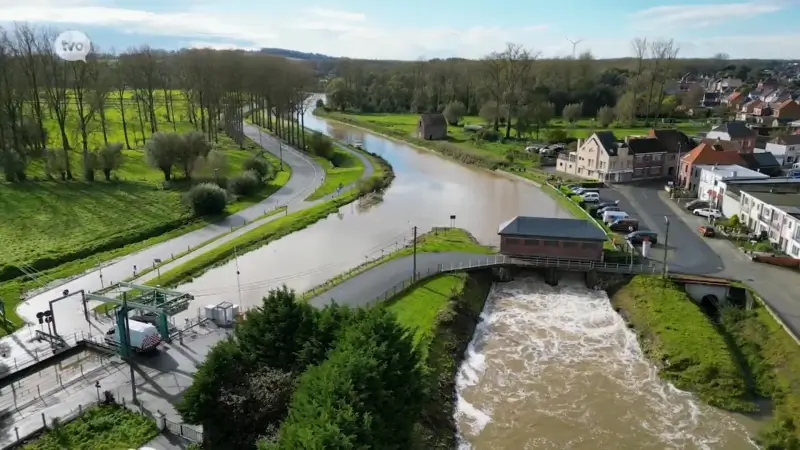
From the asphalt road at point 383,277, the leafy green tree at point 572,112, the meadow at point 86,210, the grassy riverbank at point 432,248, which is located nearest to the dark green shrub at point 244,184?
the meadow at point 86,210

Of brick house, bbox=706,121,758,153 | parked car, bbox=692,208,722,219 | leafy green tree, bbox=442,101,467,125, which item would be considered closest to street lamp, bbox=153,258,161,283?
parked car, bbox=692,208,722,219

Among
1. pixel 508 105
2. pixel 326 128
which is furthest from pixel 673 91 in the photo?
pixel 326 128

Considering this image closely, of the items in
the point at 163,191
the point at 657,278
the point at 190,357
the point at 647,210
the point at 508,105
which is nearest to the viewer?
the point at 190,357

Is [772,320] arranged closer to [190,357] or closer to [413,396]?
[413,396]

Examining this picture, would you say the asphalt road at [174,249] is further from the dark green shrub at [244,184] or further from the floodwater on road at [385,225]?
the floodwater on road at [385,225]

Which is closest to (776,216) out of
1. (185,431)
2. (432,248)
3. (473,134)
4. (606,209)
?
(606,209)

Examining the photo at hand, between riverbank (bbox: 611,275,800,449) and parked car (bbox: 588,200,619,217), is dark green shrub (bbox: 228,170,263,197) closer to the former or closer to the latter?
parked car (bbox: 588,200,619,217)

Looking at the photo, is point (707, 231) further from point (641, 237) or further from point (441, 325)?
point (441, 325)
